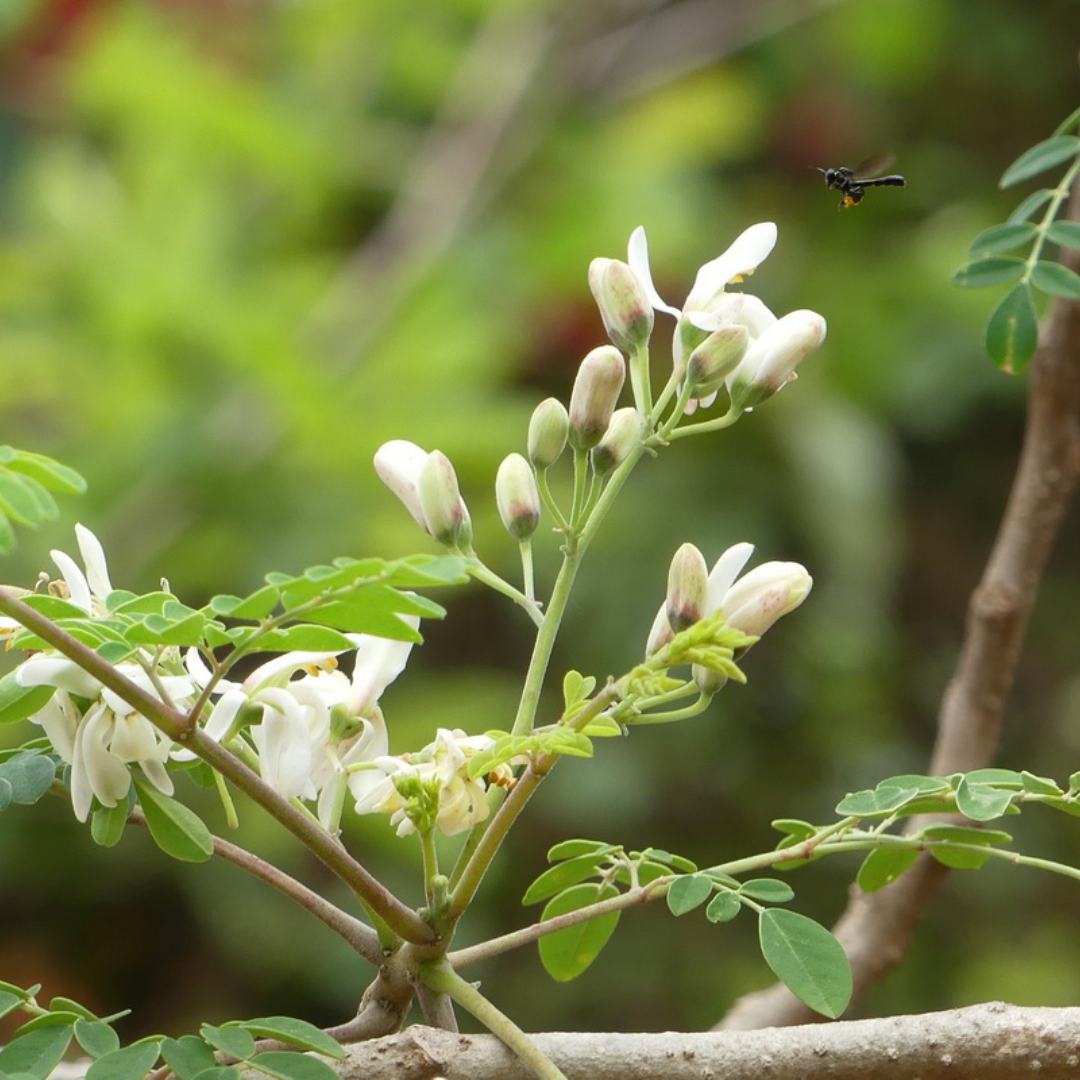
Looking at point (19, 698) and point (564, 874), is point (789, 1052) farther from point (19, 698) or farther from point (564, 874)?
Answer: point (19, 698)

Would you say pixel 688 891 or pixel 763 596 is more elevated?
pixel 763 596

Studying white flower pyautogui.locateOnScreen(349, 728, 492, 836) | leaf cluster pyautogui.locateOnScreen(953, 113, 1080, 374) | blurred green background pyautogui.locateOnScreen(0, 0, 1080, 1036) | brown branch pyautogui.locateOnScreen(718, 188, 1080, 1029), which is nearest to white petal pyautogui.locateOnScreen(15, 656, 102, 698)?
white flower pyautogui.locateOnScreen(349, 728, 492, 836)

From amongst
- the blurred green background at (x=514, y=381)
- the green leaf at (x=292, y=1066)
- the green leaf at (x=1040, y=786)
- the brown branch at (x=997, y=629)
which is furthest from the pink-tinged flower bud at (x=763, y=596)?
the blurred green background at (x=514, y=381)

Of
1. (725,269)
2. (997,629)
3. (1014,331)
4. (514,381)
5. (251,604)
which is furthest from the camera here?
(514,381)

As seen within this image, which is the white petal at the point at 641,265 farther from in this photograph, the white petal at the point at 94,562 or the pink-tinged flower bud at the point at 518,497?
the white petal at the point at 94,562

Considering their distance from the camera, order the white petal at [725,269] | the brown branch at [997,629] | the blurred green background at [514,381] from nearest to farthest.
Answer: the white petal at [725,269]
the brown branch at [997,629]
the blurred green background at [514,381]

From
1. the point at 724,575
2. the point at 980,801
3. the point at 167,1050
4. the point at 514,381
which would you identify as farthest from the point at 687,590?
the point at 514,381

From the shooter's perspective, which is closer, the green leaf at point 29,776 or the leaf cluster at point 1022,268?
the green leaf at point 29,776
